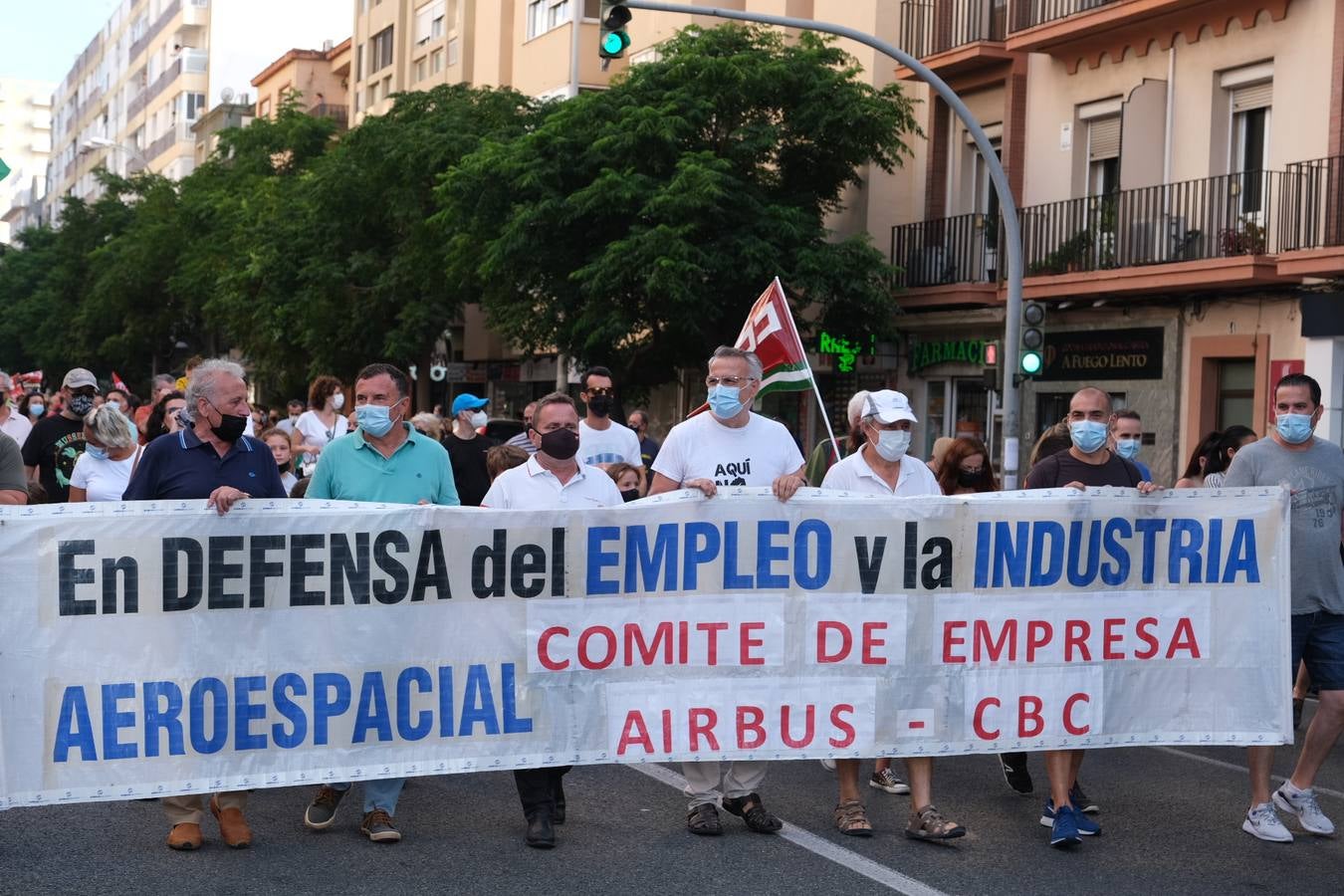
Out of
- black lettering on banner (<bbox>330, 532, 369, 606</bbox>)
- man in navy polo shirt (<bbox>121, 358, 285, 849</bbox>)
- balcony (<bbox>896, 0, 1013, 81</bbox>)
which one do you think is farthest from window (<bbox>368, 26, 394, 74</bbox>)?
black lettering on banner (<bbox>330, 532, 369, 606</bbox>)

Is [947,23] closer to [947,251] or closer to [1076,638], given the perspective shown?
[947,251]

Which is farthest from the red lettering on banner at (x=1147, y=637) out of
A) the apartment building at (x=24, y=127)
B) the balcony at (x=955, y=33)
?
the apartment building at (x=24, y=127)

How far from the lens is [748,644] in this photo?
7215mm

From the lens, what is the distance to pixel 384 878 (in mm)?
6348

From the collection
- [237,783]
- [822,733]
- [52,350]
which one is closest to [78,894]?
[237,783]

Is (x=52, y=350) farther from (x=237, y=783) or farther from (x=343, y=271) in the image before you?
(x=237, y=783)

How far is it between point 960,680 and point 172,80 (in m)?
83.2

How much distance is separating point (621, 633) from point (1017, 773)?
2232mm

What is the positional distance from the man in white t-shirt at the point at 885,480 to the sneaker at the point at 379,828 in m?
1.76

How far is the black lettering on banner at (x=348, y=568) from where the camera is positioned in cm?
689

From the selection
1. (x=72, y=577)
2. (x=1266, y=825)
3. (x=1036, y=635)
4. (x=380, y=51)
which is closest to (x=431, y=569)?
(x=72, y=577)

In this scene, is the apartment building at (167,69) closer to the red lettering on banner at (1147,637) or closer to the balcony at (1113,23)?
the balcony at (1113,23)

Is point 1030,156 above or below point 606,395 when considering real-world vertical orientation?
above

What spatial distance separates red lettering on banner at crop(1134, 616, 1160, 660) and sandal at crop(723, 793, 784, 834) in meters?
1.66
